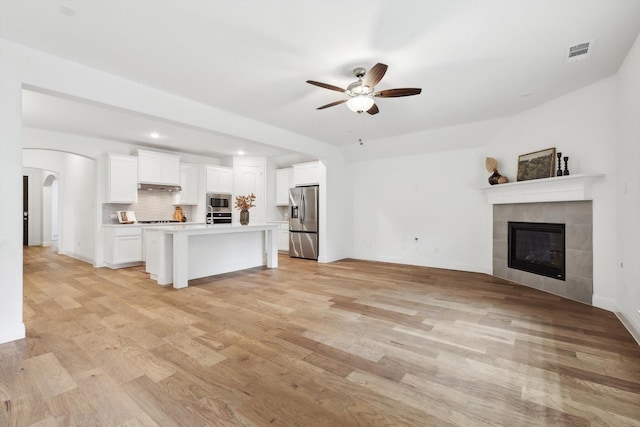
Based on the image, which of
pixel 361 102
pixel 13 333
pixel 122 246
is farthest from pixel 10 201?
pixel 122 246

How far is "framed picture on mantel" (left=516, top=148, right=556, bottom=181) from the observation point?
414 centimetres

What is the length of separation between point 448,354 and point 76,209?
332 inches

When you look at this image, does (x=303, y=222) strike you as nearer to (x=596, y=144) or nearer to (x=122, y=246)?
(x=122, y=246)

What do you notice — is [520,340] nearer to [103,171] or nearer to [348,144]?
[348,144]

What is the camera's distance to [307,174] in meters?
7.32

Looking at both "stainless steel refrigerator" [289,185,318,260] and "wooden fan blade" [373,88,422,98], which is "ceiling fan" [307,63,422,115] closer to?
"wooden fan blade" [373,88,422,98]

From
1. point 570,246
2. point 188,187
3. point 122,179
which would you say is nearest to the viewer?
point 570,246

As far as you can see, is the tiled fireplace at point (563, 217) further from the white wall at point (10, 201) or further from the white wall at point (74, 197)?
the white wall at point (74, 197)

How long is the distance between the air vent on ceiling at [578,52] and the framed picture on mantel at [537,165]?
4.91 feet

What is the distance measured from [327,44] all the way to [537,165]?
372 cm

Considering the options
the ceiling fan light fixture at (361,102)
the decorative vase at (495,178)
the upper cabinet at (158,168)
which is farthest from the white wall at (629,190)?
the upper cabinet at (158,168)

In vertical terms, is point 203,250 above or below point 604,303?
above

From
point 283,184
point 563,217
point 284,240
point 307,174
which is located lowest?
point 284,240

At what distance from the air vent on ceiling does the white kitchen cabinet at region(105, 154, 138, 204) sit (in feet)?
23.6
